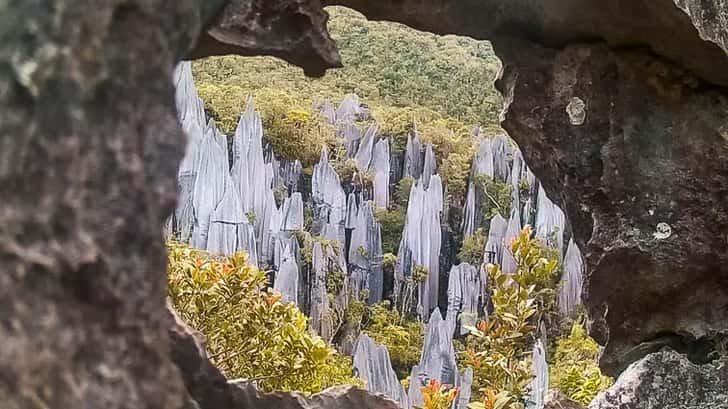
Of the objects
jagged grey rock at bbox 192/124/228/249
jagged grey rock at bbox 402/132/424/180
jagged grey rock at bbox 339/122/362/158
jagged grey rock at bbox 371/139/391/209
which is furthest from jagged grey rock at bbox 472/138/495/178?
jagged grey rock at bbox 192/124/228/249

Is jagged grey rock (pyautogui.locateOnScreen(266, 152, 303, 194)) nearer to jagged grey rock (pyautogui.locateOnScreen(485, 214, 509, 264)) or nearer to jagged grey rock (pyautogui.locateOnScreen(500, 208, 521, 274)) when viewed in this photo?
jagged grey rock (pyautogui.locateOnScreen(485, 214, 509, 264))

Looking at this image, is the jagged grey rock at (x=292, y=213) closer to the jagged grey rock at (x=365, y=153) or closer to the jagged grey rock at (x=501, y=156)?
the jagged grey rock at (x=365, y=153)

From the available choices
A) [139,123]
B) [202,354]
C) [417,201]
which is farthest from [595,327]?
[417,201]

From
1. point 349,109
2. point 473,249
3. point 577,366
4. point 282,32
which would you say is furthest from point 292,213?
point 282,32

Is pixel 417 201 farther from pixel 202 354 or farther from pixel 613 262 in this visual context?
pixel 202 354

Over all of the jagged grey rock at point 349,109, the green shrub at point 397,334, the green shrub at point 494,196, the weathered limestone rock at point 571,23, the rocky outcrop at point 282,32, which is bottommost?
the green shrub at point 397,334

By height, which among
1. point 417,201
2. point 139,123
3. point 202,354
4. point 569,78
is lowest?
point 417,201

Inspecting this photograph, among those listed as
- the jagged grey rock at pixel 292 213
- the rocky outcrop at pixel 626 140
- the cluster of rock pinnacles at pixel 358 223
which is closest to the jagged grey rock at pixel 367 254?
the cluster of rock pinnacles at pixel 358 223
